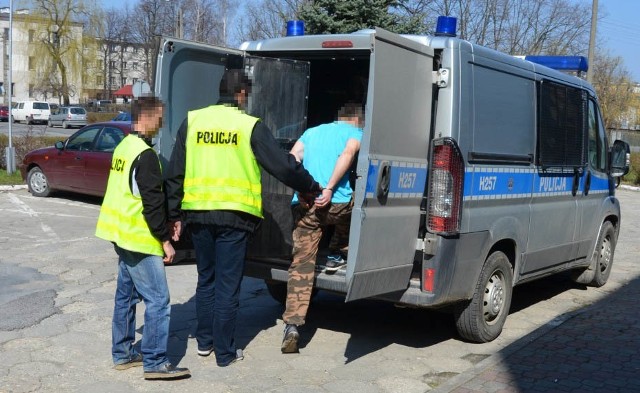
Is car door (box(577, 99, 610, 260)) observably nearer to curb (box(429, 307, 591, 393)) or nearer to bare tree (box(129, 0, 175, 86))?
curb (box(429, 307, 591, 393))

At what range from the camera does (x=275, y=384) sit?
5320 millimetres

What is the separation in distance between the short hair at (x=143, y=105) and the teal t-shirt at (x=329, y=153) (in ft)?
4.19

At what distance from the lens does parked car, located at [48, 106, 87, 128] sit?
165ft

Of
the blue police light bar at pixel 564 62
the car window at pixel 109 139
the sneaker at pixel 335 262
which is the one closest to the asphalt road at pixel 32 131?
the car window at pixel 109 139

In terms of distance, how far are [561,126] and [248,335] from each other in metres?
3.61

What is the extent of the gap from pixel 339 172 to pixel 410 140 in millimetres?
580

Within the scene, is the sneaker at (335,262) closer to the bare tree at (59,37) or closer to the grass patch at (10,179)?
the grass patch at (10,179)

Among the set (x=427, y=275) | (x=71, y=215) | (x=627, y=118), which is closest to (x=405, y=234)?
(x=427, y=275)

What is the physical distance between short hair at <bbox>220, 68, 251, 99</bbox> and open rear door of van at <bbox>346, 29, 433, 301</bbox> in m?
1.07

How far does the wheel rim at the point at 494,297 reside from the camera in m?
6.40

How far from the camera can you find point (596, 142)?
27.5ft

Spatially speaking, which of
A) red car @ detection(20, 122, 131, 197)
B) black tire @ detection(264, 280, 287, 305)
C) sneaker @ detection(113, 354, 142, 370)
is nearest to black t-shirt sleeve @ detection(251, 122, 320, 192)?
sneaker @ detection(113, 354, 142, 370)

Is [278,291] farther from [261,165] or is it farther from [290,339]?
[261,165]

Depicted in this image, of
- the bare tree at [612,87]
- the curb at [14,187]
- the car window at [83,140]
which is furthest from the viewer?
the bare tree at [612,87]
